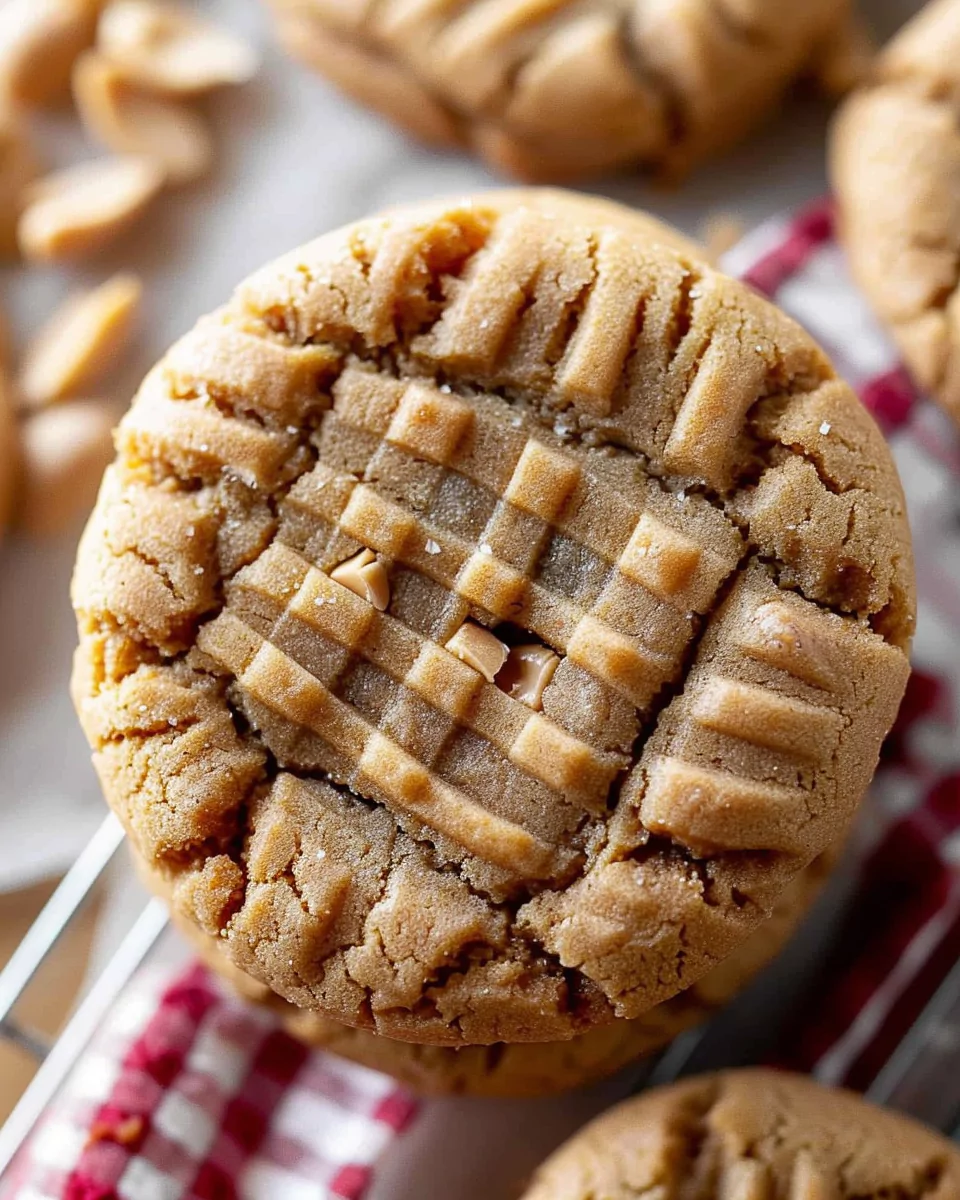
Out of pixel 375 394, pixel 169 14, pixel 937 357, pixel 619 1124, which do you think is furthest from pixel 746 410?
pixel 169 14

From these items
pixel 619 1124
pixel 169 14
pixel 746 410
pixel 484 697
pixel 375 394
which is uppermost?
pixel 169 14

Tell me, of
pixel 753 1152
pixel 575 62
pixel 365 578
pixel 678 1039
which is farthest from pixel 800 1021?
pixel 575 62

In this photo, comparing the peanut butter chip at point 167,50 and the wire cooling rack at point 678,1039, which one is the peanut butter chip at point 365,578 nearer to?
the wire cooling rack at point 678,1039

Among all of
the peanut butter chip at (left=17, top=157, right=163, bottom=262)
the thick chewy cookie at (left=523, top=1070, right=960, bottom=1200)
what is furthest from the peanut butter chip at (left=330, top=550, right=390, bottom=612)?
the peanut butter chip at (left=17, top=157, right=163, bottom=262)

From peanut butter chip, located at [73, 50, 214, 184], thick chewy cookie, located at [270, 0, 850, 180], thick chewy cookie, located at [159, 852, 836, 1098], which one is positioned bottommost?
thick chewy cookie, located at [159, 852, 836, 1098]

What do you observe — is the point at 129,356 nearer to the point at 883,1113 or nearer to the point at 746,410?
the point at 746,410

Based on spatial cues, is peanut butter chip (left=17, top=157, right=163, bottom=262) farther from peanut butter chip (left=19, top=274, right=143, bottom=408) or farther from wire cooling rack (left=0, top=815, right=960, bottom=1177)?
wire cooling rack (left=0, top=815, right=960, bottom=1177)

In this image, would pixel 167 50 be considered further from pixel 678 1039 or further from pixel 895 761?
pixel 678 1039
